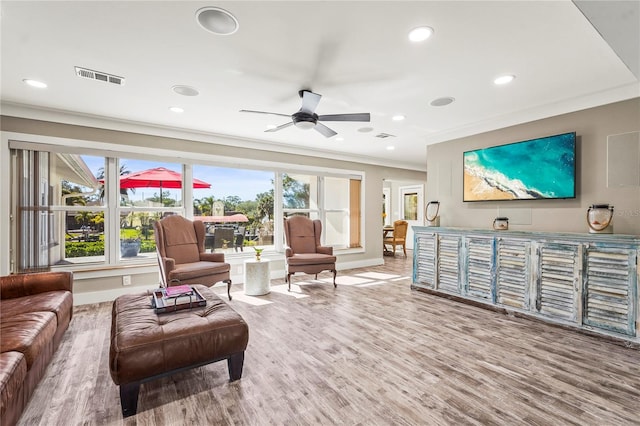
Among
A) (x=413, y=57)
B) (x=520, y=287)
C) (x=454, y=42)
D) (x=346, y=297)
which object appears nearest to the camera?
(x=454, y=42)

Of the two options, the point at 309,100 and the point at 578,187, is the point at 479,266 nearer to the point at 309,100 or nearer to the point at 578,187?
the point at 578,187

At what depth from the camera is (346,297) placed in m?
4.23

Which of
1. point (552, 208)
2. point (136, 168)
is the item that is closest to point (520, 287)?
point (552, 208)

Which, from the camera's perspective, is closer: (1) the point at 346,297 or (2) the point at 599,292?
(2) the point at 599,292

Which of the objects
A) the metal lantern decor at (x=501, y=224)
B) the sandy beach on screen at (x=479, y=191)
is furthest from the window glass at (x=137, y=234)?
the metal lantern decor at (x=501, y=224)

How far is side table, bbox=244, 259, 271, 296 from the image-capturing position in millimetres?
4359

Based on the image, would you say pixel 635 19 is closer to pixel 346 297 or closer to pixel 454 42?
pixel 454 42

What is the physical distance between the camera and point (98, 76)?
9.23 feet

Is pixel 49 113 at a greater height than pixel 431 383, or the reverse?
pixel 49 113

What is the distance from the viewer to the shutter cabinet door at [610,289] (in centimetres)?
269

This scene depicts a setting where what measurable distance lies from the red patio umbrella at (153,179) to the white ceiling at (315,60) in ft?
2.54

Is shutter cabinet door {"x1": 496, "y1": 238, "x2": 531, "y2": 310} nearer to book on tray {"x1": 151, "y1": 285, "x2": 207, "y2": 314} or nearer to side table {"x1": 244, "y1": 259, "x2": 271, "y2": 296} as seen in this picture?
side table {"x1": 244, "y1": 259, "x2": 271, "y2": 296}

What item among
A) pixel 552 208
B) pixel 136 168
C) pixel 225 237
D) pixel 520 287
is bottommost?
pixel 520 287

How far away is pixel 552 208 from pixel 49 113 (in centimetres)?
626
